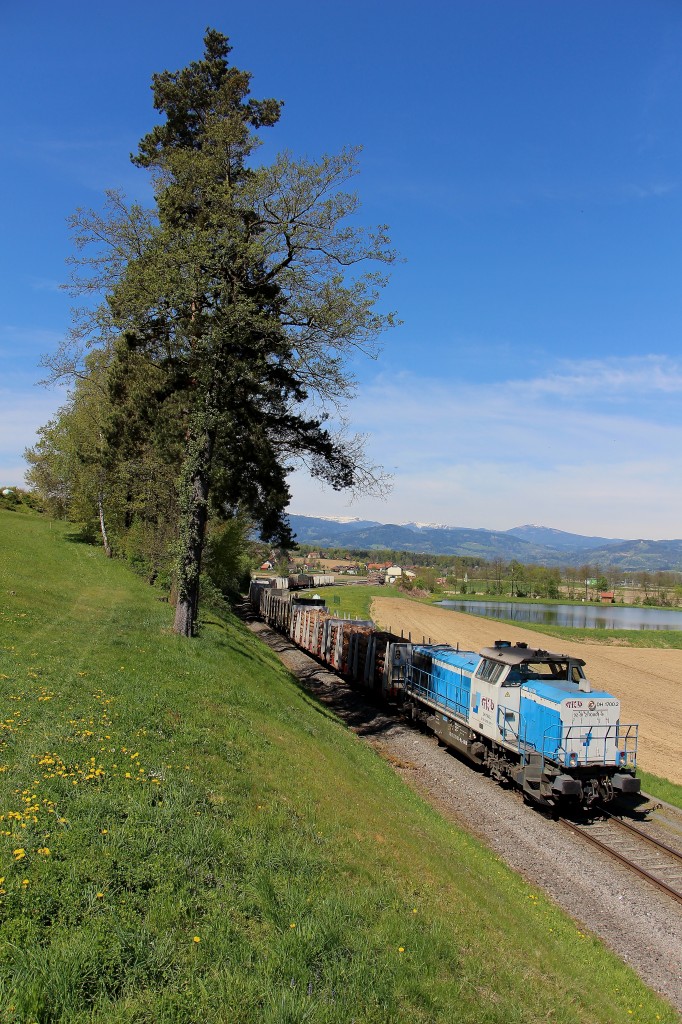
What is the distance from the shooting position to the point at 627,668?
47.8m

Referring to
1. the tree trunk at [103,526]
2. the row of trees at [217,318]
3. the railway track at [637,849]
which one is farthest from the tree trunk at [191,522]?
the tree trunk at [103,526]

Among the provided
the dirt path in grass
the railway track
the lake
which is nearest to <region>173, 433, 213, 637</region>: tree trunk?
the railway track

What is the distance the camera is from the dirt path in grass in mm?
23922

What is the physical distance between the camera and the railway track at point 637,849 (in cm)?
1210

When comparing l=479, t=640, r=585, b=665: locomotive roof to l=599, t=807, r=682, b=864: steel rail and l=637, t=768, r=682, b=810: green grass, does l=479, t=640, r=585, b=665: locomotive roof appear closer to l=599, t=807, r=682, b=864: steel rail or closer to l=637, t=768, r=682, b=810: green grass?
l=599, t=807, r=682, b=864: steel rail

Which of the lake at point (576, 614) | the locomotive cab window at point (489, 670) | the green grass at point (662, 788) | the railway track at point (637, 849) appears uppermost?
the locomotive cab window at point (489, 670)

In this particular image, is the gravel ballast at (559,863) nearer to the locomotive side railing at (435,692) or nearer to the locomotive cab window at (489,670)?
the locomotive side railing at (435,692)

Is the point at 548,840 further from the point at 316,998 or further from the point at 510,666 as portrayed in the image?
the point at 316,998

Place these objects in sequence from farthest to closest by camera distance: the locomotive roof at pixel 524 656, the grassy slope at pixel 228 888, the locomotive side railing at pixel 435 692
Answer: the locomotive side railing at pixel 435 692
the locomotive roof at pixel 524 656
the grassy slope at pixel 228 888

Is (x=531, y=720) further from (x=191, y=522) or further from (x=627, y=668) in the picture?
(x=627, y=668)

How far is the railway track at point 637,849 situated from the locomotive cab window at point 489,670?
155 inches

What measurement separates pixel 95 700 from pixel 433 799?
9.82 m

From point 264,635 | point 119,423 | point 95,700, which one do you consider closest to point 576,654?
point 264,635

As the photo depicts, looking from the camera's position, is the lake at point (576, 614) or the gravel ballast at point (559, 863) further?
the lake at point (576, 614)
